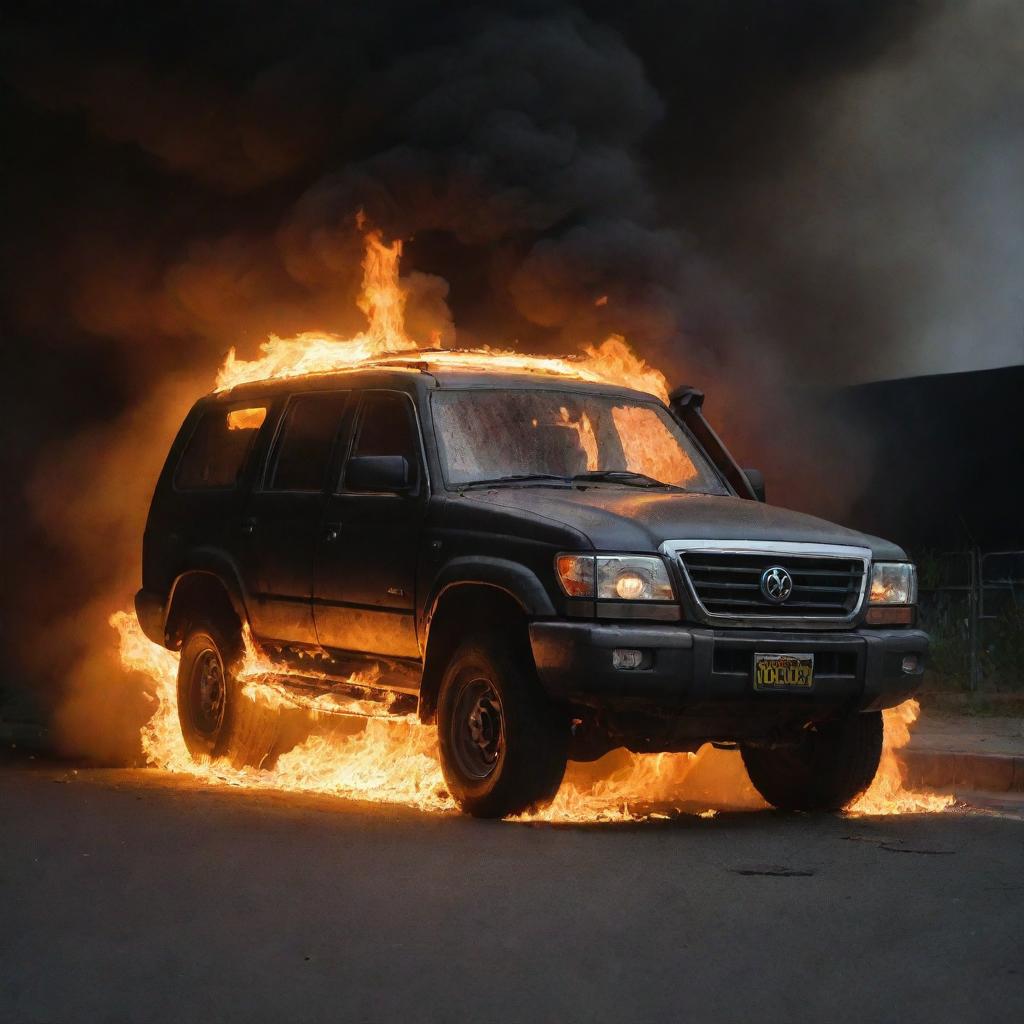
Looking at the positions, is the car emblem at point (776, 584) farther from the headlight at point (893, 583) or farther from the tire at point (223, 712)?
the tire at point (223, 712)

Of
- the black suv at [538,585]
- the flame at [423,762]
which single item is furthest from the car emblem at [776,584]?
the flame at [423,762]

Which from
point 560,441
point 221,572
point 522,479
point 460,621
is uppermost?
point 560,441

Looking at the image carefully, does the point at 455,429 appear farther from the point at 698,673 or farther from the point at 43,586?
the point at 43,586

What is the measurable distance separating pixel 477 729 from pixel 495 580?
672 millimetres

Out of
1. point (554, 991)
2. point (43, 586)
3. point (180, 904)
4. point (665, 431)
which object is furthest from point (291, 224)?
point (554, 991)

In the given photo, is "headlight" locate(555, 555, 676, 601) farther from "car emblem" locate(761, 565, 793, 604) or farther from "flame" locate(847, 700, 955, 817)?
"flame" locate(847, 700, 955, 817)

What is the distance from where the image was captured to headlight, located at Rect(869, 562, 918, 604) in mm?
8125

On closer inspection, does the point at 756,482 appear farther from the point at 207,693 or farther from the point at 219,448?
the point at 207,693

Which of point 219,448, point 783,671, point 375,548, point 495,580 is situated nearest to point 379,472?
point 375,548

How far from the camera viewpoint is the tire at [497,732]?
7566 mm

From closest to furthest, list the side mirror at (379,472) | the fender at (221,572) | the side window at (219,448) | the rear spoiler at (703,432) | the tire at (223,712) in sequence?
the side mirror at (379,472) < the rear spoiler at (703,432) < the fender at (221,572) < the tire at (223,712) < the side window at (219,448)

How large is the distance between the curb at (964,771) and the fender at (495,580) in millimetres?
4097

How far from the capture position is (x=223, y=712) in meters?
9.90

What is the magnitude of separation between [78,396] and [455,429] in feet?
45.0
